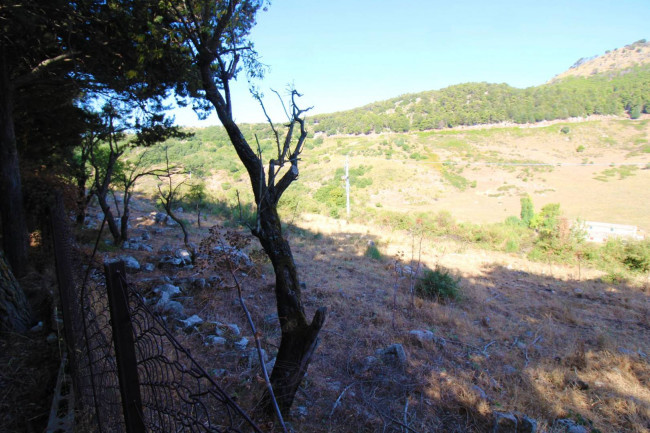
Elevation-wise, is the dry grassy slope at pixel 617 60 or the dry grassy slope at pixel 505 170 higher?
the dry grassy slope at pixel 617 60

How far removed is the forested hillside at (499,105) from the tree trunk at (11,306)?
188 feet

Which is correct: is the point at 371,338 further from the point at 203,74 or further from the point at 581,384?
the point at 203,74

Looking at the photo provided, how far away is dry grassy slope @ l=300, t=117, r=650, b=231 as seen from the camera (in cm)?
2861

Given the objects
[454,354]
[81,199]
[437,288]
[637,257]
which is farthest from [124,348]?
[637,257]

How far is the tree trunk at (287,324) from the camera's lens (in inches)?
106

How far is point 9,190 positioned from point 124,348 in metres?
5.57

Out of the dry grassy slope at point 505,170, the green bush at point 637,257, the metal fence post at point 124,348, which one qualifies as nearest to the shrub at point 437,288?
the metal fence post at point 124,348

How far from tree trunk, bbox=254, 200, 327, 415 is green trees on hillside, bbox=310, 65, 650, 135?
56.9 m

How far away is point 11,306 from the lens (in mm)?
3207

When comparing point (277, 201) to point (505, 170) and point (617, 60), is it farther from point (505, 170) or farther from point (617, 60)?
point (617, 60)

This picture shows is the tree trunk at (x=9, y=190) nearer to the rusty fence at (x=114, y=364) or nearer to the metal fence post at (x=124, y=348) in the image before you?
the rusty fence at (x=114, y=364)

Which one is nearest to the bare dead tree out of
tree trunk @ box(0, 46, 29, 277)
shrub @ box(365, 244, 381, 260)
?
tree trunk @ box(0, 46, 29, 277)

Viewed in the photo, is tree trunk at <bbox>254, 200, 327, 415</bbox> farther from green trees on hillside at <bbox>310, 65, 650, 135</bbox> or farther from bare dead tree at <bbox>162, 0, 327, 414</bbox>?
green trees on hillside at <bbox>310, 65, 650, 135</bbox>

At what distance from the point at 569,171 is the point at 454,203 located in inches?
752
